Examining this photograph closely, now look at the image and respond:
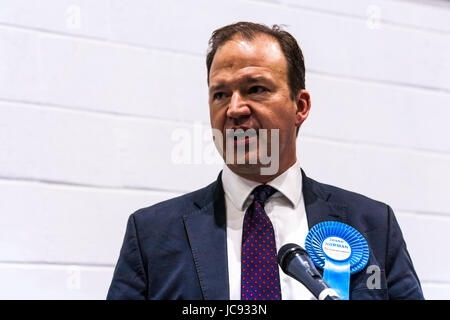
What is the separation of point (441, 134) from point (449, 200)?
20 cm

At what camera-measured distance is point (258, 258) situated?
A: 1305 mm

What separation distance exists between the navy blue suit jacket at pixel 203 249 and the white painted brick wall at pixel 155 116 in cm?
26

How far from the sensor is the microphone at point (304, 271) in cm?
96

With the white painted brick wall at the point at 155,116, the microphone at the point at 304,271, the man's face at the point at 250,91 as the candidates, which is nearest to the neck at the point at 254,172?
the man's face at the point at 250,91

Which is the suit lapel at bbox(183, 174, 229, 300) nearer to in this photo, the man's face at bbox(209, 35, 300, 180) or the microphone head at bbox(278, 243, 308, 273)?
the man's face at bbox(209, 35, 300, 180)

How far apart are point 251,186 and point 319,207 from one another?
0.53ft

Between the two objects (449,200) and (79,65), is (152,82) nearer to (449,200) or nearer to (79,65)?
(79,65)

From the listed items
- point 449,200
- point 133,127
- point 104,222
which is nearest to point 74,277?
point 104,222

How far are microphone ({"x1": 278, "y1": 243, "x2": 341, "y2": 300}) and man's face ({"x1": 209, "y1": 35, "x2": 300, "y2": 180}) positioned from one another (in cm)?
39

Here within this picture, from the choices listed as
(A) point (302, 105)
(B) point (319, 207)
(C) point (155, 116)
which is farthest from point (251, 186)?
(C) point (155, 116)

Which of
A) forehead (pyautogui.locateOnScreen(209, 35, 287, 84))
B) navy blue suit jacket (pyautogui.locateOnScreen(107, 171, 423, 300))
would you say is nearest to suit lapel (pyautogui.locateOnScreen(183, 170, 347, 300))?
navy blue suit jacket (pyautogui.locateOnScreen(107, 171, 423, 300))

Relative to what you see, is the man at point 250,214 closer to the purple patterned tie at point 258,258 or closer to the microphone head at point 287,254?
the purple patterned tie at point 258,258

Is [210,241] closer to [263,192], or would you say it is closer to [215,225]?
[215,225]

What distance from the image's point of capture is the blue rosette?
48.8 inches
